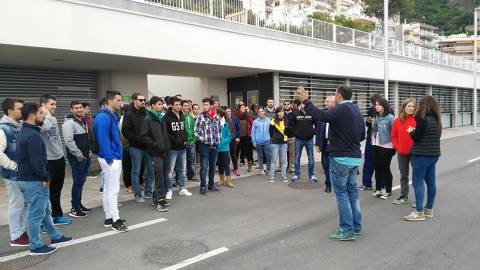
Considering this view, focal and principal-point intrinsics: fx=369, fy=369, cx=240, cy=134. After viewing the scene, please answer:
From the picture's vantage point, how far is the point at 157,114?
6527 millimetres

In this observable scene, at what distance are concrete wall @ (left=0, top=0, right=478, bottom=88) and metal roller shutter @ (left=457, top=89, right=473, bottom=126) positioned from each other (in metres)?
18.7

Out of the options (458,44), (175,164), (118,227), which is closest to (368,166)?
(175,164)

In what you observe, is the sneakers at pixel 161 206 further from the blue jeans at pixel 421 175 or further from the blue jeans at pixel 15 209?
the blue jeans at pixel 421 175

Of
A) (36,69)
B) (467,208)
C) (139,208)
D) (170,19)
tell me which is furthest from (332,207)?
(36,69)

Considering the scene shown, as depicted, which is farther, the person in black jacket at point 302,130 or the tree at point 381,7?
the tree at point 381,7

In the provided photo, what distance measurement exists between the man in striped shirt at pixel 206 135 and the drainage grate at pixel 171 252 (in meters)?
2.71

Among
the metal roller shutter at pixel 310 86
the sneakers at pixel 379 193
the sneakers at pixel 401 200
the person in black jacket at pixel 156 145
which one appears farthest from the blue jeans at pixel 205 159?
the metal roller shutter at pixel 310 86

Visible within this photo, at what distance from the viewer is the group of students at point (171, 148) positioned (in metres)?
4.61

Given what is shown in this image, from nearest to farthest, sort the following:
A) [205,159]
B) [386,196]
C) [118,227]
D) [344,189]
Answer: [344,189]
[118,227]
[386,196]
[205,159]

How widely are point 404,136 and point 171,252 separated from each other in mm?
4150

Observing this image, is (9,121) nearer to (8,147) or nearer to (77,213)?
(8,147)

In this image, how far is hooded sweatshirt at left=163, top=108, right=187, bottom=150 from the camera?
707 centimetres

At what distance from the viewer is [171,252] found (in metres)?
4.53

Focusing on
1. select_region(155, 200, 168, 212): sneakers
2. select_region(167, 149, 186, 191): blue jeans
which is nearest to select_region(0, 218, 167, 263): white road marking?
select_region(155, 200, 168, 212): sneakers
